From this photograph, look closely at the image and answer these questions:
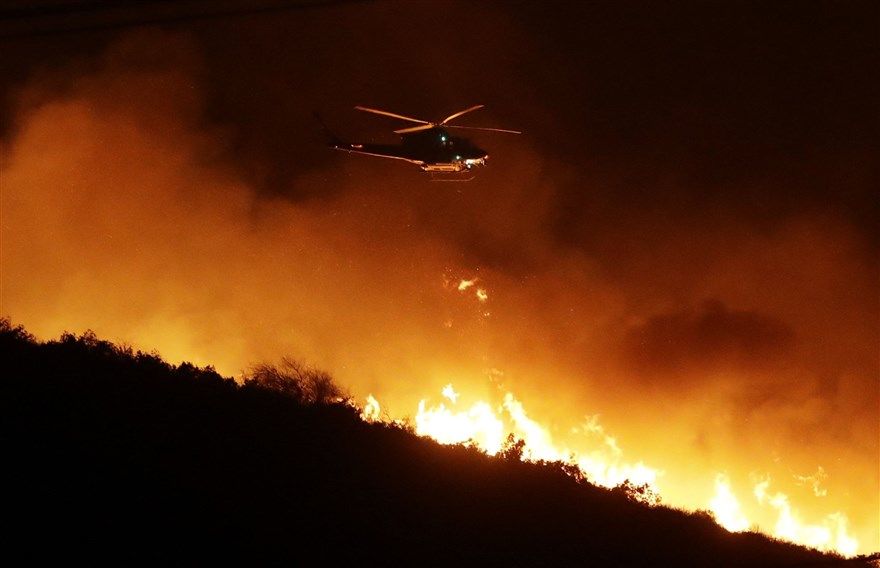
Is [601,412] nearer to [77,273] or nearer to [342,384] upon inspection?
[342,384]

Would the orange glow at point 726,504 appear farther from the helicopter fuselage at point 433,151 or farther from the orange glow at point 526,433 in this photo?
the helicopter fuselage at point 433,151

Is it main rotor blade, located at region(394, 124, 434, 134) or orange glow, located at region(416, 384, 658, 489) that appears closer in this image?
main rotor blade, located at region(394, 124, 434, 134)

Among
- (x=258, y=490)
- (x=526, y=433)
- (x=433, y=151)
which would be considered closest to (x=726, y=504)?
(x=526, y=433)

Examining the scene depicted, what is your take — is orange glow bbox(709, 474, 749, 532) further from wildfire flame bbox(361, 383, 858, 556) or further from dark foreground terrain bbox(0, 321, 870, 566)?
dark foreground terrain bbox(0, 321, 870, 566)

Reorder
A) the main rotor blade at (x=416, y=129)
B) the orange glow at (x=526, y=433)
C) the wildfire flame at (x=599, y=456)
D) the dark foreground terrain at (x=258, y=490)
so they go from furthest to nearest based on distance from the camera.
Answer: the orange glow at (x=526, y=433), the wildfire flame at (x=599, y=456), the main rotor blade at (x=416, y=129), the dark foreground terrain at (x=258, y=490)

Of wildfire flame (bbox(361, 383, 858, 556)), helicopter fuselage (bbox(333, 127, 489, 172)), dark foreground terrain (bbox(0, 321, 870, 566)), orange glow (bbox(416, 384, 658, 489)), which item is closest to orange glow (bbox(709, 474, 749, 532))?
wildfire flame (bbox(361, 383, 858, 556))

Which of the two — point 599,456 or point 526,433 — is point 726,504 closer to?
point 599,456

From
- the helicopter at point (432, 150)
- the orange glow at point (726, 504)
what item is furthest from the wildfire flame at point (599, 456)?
the helicopter at point (432, 150)

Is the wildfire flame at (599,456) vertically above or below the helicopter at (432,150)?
below

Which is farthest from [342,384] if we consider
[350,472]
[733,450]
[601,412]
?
[350,472]
